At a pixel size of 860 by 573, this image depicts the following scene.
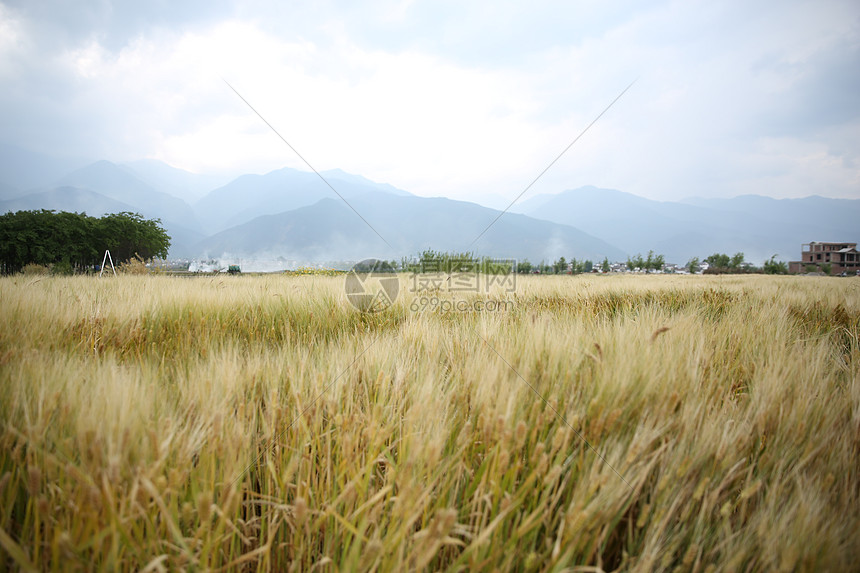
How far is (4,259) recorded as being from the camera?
80.3 feet

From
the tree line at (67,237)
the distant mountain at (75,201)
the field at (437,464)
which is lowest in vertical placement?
the field at (437,464)

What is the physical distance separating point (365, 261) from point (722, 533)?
5721mm

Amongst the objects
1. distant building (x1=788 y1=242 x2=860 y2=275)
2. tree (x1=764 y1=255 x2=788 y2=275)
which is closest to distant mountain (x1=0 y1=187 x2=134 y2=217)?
tree (x1=764 y1=255 x2=788 y2=275)

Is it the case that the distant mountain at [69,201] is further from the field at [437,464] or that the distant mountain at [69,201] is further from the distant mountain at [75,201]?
the field at [437,464]

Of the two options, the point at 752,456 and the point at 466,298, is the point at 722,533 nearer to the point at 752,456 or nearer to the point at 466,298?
the point at 752,456

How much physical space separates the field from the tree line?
32.0 m

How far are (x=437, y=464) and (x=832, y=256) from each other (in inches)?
3331

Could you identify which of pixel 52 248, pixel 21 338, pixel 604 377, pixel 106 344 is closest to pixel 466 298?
pixel 604 377

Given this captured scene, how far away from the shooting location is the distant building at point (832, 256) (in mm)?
48469

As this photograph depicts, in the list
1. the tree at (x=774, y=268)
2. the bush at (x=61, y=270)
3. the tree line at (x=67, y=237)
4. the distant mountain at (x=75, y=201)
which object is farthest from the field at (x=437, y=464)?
the distant mountain at (x=75, y=201)

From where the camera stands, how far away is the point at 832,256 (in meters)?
54.6

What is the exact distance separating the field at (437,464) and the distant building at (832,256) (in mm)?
62593

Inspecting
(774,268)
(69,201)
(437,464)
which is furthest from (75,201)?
(774,268)

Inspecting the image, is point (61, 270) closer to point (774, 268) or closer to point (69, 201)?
point (774, 268)
